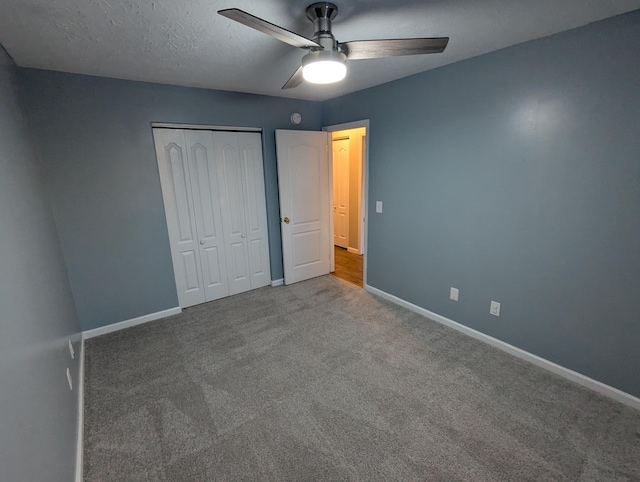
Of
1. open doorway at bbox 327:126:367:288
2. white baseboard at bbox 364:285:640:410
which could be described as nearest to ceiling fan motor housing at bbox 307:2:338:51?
white baseboard at bbox 364:285:640:410

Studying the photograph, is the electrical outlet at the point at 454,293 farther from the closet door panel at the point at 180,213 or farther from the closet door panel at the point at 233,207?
the closet door panel at the point at 180,213

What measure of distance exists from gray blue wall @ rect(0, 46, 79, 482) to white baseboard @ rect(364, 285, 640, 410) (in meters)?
2.93

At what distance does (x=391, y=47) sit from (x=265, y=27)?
0.68 metres

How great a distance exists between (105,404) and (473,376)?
8.82 feet

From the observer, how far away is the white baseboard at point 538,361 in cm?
194

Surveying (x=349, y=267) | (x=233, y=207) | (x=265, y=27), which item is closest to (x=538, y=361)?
(x=349, y=267)

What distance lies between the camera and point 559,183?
203 centimetres

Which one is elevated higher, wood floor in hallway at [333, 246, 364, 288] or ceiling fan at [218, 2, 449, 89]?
ceiling fan at [218, 2, 449, 89]

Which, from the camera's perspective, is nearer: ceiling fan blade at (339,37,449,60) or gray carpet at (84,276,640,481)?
ceiling fan blade at (339,37,449,60)

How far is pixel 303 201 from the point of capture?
12.9 feet

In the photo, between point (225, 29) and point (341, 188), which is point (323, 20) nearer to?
point (225, 29)

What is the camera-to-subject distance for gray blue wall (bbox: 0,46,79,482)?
96cm

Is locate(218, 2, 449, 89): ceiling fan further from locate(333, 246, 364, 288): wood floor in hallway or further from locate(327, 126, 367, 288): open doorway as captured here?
locate(327, 126, 367, 288): open doorway

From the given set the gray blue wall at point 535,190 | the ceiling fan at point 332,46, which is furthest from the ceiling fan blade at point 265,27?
the gray blue wall at point 535,190
